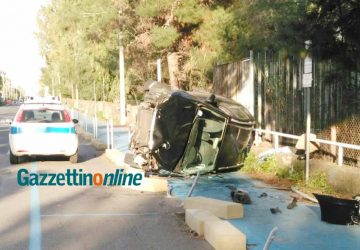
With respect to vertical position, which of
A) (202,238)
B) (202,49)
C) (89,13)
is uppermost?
(89,13)

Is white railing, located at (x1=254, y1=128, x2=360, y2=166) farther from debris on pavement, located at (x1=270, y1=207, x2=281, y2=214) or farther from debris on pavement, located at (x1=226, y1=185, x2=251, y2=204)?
debris on pavement, located at (x1=226, y1=185, x2=251, y2=204)

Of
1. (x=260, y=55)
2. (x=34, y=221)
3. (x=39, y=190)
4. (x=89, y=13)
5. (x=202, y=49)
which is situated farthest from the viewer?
(x=89, y=13)

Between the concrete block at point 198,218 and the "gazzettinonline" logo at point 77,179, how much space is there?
3.31 m

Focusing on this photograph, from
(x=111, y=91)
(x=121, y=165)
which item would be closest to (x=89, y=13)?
(x=111, y=91)

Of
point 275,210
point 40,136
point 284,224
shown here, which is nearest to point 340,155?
point 275,210

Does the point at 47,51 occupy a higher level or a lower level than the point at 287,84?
higher

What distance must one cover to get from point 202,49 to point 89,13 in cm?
928

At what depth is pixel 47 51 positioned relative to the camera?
84938 millimetres

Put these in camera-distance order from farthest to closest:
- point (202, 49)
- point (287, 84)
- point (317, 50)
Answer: point (202, 49), point (287, 84), point (317, 50)

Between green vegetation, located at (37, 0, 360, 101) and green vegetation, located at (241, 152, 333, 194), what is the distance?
2585mm

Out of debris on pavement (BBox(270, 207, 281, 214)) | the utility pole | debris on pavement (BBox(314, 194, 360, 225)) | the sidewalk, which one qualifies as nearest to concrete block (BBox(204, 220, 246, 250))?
the sidewalk

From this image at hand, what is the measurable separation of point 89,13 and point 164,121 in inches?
862

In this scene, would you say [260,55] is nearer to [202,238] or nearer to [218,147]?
[218,147]

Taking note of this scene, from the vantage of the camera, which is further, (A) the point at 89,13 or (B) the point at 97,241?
(A) the point at 89,13
